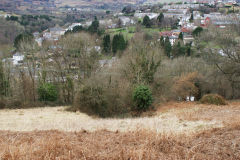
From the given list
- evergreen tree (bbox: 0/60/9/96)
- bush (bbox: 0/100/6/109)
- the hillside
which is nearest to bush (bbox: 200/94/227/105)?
bush (bbox: 0/100/6/109)

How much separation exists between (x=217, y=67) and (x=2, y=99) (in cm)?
2386

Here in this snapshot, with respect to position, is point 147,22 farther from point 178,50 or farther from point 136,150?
point 136,150

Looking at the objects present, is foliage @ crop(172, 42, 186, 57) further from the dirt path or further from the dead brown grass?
the dead brown grass

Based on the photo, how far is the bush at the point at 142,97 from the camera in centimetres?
1895

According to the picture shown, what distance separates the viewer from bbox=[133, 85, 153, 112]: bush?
19.0 meters

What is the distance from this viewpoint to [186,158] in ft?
18.3

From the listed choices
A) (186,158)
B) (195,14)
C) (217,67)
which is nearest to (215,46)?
(217,67)

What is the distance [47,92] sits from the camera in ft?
80.6

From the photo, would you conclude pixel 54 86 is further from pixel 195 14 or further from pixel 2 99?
pixel 195 14

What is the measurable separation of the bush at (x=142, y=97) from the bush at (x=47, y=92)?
34.5ft

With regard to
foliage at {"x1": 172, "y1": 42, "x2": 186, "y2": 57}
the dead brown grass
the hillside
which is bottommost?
foliage at {"x1": 172, "y1": 42, "x2": 186, "y2": 57}

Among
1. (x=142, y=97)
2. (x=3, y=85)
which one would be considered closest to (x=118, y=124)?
(x=142, y=97)

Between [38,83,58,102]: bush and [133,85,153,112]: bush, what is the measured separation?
1050 cm

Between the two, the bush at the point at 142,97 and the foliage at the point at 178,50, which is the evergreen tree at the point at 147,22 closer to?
the foliage at the point at 178,50
